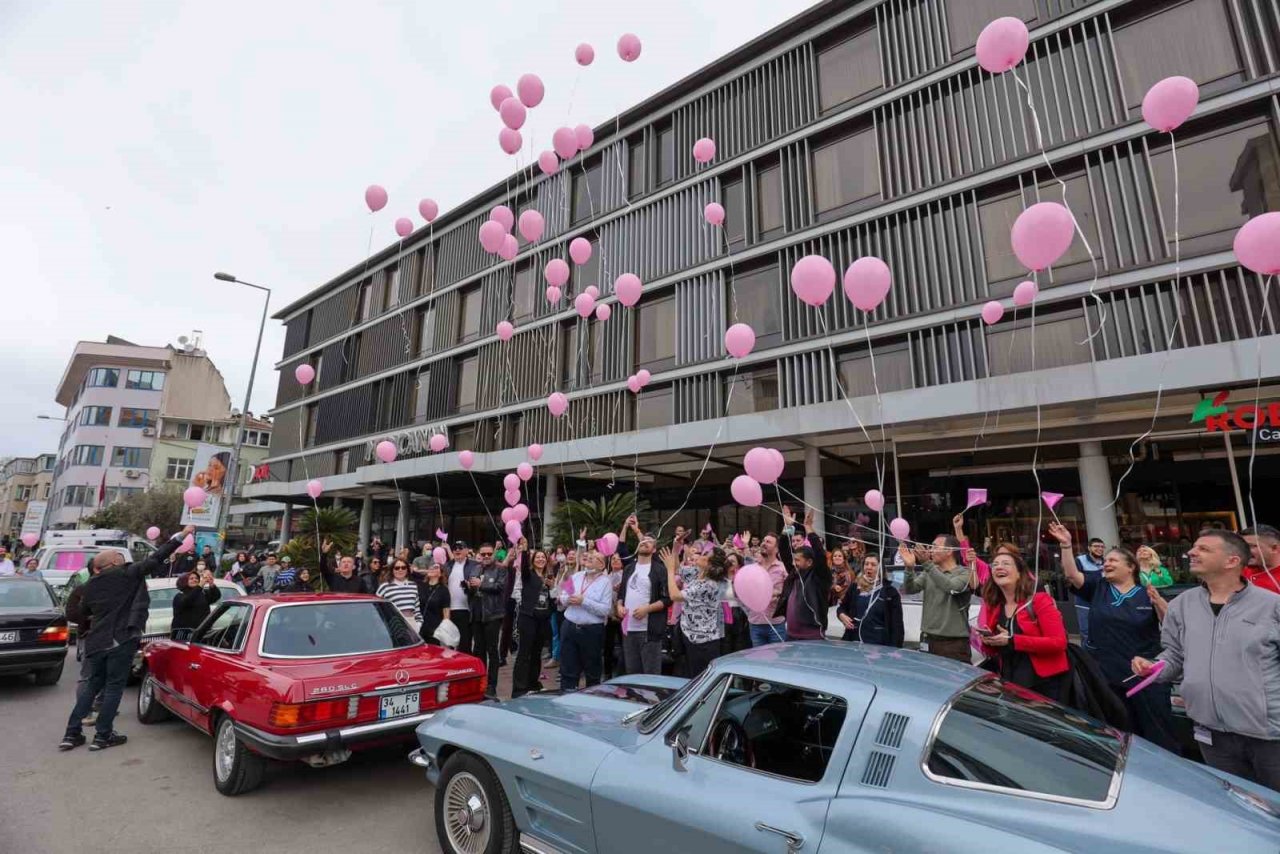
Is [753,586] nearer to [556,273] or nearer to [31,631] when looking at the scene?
[556,273]

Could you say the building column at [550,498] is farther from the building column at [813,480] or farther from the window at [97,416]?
the window at [97,416]

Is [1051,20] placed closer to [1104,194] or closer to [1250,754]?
[1104,194]

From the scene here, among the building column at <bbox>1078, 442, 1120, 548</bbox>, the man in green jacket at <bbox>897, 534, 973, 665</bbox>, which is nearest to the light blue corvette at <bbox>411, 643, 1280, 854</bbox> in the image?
the man in green jacket at <bbox>897, 534, 973, 665</bbox>

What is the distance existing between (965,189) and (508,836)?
15.9m

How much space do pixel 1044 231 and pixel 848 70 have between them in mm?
14794

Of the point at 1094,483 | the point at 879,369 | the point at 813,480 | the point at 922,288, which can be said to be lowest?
the point at 1094,483

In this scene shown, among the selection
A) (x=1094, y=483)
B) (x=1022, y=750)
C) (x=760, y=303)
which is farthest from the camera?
(x=760, y=303)

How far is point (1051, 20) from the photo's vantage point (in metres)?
13.8

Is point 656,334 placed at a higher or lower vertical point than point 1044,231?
higher

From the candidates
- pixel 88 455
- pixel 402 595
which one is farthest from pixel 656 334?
pixel 88 455

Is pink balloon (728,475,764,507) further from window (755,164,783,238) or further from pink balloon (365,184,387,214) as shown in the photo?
window (755,164,783,238)

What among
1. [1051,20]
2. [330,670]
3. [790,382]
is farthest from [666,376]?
[330,670]

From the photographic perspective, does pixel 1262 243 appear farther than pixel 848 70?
No

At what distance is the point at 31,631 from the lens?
7.93 meters
